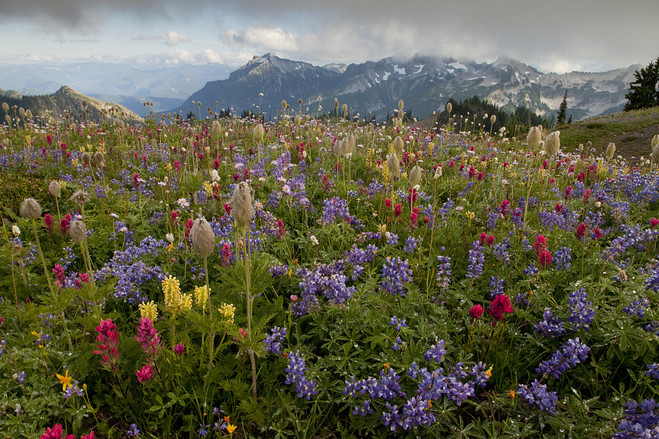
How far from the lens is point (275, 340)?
2.80 meters

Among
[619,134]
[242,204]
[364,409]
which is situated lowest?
[364,409]

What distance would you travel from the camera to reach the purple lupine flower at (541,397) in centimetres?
223

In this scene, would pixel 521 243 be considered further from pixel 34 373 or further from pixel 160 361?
pixel 34 373

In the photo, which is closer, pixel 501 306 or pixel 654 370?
pixel 654 370

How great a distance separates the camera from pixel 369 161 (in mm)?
6793

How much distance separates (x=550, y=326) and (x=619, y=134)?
28.2 m

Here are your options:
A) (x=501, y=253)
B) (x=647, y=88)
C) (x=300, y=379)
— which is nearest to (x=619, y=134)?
(x=501, y=253)

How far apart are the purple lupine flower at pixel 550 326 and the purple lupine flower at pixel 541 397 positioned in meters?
0.63

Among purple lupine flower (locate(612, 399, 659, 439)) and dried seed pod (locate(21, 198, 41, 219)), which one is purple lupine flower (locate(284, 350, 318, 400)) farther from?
dried seed pod (locate(21, 198, 41, 219))

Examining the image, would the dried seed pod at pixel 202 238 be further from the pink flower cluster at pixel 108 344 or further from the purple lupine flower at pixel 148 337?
the pink flower cluster at pixel 108 344

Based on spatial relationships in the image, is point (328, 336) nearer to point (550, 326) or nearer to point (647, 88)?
point (550, 326)

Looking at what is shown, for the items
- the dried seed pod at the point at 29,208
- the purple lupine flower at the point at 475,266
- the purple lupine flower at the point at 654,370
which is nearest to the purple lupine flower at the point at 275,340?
the purple lupine flower at the point at 475,266

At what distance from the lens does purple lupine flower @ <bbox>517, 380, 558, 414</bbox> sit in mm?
2229

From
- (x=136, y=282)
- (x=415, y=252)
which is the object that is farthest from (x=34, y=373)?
(x=415, y=252)
